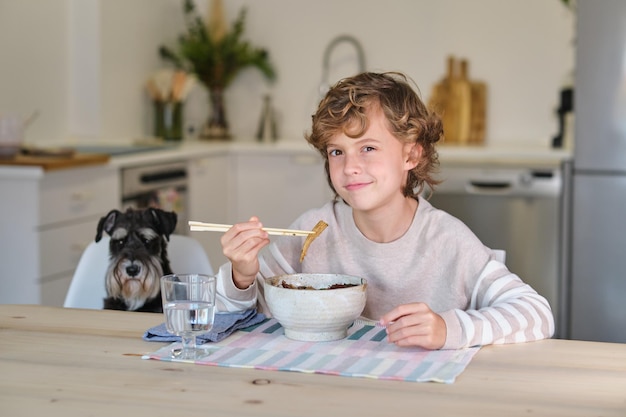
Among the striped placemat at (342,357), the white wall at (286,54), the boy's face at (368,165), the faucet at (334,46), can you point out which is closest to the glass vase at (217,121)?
the white wall at (286,54)

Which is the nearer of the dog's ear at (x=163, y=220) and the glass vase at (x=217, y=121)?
the dog's ear at (x=163, y=220)

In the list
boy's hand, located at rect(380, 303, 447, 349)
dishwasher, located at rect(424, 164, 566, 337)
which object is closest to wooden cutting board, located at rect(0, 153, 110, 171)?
dishwasher, located at rect(424, 164, 566, 337)

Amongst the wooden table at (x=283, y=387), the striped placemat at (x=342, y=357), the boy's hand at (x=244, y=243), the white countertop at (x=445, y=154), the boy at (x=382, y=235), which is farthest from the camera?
the white countertop at (x=445, y=154)

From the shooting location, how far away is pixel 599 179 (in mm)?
3746

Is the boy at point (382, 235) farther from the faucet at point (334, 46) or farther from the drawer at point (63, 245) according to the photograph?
the faucet at point (334, 46)

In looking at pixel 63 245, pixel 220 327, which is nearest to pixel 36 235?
pixel 63 245

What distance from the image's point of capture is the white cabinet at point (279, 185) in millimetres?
4699

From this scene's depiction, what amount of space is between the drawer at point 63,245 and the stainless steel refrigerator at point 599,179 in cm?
183

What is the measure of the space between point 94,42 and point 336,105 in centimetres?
310

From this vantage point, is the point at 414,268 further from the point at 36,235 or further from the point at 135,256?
the point at 36,235

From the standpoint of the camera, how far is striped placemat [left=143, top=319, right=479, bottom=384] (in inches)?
54.1

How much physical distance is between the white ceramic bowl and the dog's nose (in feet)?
1.84

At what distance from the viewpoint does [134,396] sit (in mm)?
1262

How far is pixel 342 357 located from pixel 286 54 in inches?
156
